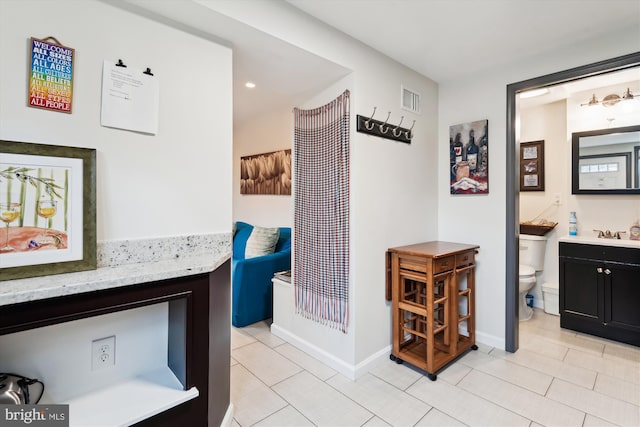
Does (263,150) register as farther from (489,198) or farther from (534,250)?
(534,250)

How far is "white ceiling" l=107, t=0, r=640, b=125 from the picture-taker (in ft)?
Result: 5.33

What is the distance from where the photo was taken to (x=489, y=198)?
2654mm

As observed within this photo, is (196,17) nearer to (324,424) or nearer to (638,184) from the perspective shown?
(324,424)

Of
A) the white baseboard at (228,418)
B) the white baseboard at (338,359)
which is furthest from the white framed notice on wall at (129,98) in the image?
the white baseboard at (338,359)

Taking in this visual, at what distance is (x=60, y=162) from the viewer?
1.20 meters

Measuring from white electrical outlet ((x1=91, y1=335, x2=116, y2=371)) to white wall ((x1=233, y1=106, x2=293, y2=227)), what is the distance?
2.33 metres

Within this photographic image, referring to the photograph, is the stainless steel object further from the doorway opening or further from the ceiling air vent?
the doorway opening

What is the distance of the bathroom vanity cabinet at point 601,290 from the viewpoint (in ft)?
8.36

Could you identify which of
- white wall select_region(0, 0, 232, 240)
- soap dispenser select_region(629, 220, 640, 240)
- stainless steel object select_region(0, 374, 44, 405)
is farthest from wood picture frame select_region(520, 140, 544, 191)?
stainless steel object select_region(0, 374, 44, 405)

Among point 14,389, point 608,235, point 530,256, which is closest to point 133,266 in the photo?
point 14,389

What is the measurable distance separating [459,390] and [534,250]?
7.10 feet

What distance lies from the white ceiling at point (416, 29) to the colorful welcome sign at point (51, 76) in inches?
14.2

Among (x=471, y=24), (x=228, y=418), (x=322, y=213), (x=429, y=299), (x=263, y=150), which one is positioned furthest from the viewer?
(x=263, y=150)

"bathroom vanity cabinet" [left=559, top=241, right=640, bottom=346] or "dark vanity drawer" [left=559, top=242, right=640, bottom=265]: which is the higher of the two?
"dark vanity drawer" [left=559, top=242, right=640, bottom=265]
